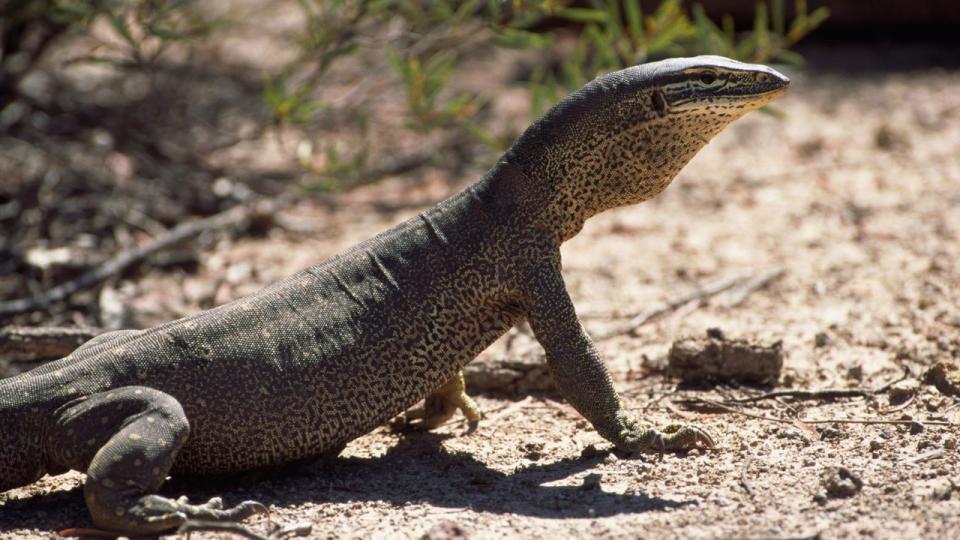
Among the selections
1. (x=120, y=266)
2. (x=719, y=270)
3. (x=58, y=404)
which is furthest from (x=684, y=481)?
(x=120, y=266)

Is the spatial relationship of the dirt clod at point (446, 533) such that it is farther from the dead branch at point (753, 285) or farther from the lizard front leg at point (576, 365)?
the dead branch at point (753, 285)

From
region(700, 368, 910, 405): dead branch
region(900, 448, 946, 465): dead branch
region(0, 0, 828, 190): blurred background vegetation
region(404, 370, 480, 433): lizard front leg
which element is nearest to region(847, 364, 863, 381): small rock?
region(700, 368, 910, 405): dead branch

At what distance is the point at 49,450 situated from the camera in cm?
580

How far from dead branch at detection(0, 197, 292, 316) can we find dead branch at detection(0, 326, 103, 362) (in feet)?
3.94

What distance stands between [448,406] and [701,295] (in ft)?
9.43

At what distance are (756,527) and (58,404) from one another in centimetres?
369

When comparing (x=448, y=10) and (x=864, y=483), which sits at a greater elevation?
(x=448, y=10)

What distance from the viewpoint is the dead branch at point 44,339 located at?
746 cm

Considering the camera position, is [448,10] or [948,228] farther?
[948,228]

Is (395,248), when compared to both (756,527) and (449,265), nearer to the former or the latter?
(449,265)

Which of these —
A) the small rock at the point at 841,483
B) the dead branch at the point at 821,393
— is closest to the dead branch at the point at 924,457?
the small rock at the point at 841,483

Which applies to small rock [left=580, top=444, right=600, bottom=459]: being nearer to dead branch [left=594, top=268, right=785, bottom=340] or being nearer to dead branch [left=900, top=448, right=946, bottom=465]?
dead branch [left=900, top=448, right=946, bottom=465]

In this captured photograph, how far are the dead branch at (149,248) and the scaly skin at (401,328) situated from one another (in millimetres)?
2637

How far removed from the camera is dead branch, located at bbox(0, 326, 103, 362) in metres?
7.46
